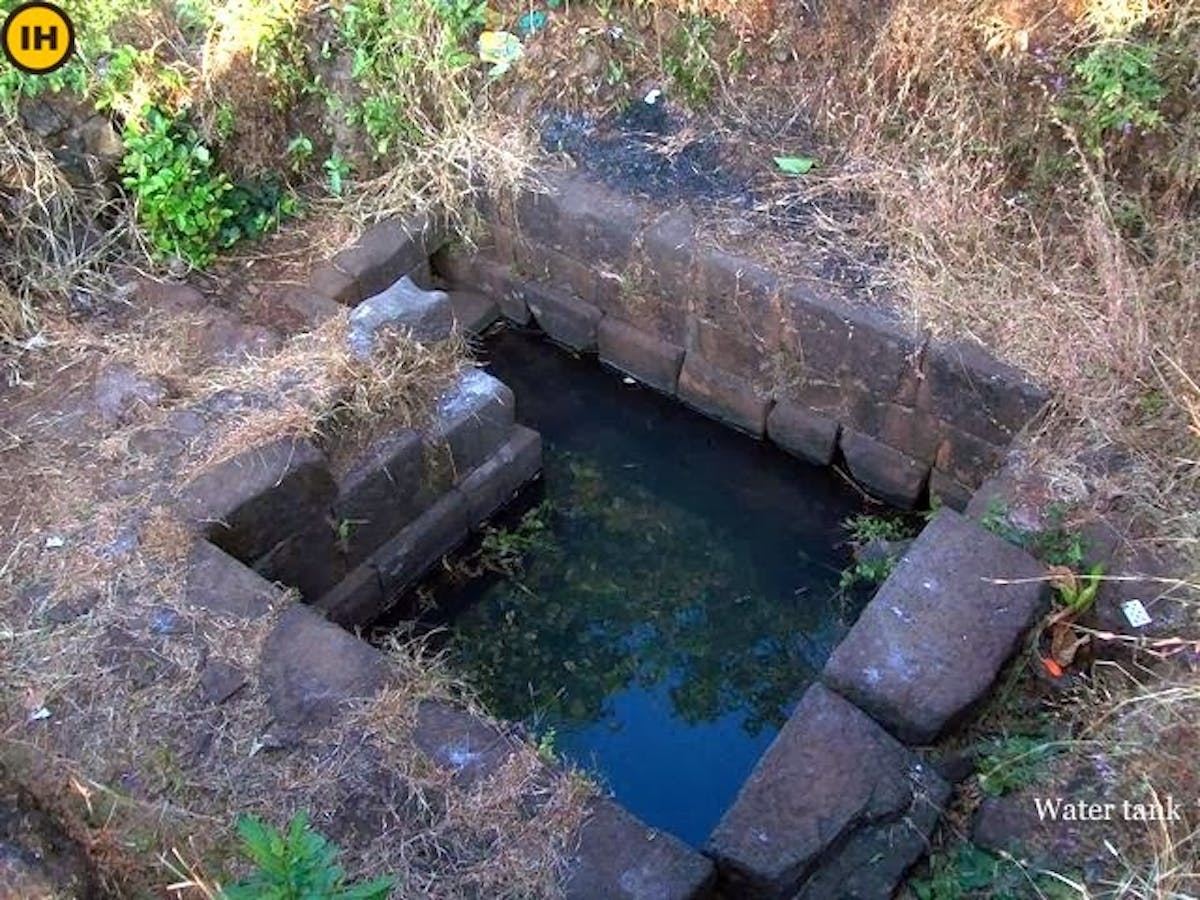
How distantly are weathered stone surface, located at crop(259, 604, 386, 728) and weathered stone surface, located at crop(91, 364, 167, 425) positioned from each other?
1.13 metres

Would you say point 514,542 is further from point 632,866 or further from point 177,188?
point 177,188

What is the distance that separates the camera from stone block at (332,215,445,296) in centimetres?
505

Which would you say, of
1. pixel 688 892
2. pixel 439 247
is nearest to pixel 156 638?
pixel 688 892

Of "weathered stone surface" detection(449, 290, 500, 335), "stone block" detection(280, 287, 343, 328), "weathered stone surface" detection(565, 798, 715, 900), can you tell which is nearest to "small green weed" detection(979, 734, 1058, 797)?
"weathered stone surface" detection(565, 798, 715, 900)

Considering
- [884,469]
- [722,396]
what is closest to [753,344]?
[722,396]

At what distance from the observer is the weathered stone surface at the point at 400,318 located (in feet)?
14.5

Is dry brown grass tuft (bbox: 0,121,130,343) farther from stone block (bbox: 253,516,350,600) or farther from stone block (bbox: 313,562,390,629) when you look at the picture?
stone block (bbox: 313,562,390,629)

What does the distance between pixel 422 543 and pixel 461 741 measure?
1.29m

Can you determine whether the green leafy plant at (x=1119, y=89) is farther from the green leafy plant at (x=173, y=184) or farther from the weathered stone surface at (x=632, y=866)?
the green leafy plant at (x=173, y=184)

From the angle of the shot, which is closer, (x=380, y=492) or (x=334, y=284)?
Result: (x=380, y=492)

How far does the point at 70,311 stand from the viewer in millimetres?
4742

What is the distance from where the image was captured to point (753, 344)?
4734mm

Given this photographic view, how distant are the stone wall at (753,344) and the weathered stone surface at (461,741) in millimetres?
1986

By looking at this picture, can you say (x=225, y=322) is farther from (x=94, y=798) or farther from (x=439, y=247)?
(x=94, y=798)
